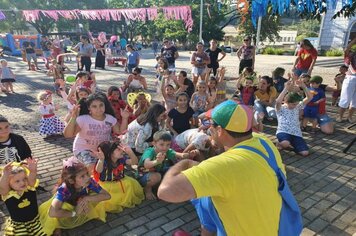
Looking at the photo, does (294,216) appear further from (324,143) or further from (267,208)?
(324,143)

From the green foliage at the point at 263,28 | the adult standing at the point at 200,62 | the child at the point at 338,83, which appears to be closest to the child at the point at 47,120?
the adult standing at the point at 200,62

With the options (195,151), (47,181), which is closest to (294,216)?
(195,151)

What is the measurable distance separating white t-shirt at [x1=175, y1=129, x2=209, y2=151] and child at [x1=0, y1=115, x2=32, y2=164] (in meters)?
2.36

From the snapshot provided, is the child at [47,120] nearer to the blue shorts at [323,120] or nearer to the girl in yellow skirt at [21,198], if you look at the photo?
the girl in yellow skirt at [21,198]

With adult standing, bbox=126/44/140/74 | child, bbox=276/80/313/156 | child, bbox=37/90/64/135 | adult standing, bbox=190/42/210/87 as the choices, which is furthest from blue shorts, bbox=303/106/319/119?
adult standing, bbox=126/44/140/74

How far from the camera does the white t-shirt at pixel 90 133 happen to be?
4.00 meters

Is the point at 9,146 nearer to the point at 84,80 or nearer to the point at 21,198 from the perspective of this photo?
the point at 21,198

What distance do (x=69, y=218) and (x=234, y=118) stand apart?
240 cm

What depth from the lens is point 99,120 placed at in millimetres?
4090

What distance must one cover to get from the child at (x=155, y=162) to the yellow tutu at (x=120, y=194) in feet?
0.64

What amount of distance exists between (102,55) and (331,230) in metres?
15.2

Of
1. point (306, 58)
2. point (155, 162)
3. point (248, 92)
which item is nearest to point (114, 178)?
point (155, 162)

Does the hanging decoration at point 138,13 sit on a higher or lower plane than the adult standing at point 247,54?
higher

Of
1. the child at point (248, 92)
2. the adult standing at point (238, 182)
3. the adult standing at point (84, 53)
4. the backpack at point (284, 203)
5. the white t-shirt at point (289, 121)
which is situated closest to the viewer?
the adult standing at point (238, 182)
